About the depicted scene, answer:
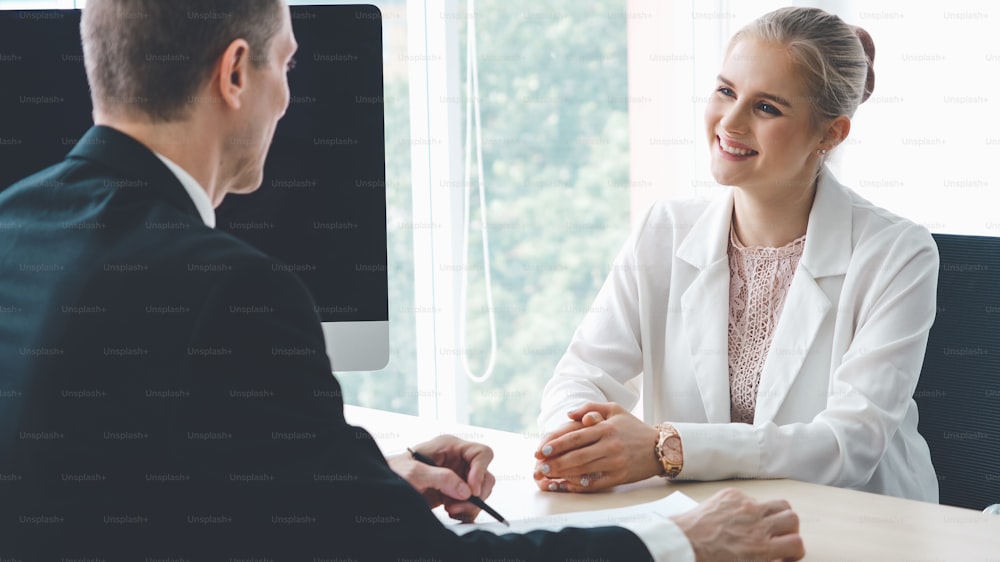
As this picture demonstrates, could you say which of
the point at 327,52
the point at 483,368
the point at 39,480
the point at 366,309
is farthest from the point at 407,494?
the point at 483,368

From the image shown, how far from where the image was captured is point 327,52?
1631 mm

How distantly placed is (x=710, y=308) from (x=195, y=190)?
119 centimetres

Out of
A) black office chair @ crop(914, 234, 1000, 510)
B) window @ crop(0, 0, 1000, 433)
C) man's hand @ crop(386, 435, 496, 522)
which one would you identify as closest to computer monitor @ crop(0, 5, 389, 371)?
man's hand @ crop(386, 435, 496, 522)

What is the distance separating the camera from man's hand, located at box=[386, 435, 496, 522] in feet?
4.61

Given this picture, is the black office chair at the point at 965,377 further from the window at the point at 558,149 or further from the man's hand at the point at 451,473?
the window at the point at 558,149

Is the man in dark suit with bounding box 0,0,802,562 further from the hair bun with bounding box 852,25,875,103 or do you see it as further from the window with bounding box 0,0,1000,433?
the window with bounding box 0,0,1000,433

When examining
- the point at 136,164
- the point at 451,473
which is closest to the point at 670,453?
the point at 451,473

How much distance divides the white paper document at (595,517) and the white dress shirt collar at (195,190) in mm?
512

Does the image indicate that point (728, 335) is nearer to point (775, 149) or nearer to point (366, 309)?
point (775, 149)

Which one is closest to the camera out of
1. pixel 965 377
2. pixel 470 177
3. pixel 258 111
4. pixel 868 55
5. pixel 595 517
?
pixel 258 111

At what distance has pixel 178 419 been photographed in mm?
905

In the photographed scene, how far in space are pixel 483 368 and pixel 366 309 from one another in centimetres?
196

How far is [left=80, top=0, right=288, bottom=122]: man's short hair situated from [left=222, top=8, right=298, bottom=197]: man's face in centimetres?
6

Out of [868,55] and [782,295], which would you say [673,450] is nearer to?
[782,295]
